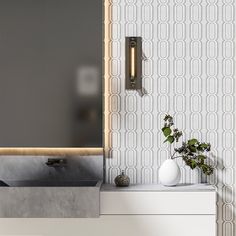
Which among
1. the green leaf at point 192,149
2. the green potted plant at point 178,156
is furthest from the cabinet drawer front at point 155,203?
the green leaf at point 192,149

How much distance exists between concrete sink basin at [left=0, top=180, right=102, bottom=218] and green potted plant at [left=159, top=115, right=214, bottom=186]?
1.82 feet

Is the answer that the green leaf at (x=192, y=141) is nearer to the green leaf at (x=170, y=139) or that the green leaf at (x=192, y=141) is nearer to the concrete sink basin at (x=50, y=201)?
the green leaf at (x=170, y=139)

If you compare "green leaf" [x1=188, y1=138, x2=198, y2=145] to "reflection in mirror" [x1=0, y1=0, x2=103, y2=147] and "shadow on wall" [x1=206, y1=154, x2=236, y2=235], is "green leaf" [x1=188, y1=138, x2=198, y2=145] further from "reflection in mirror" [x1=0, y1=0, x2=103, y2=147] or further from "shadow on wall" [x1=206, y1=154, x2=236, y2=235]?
"reflection in mirror" [x1=0, y1=0, x2=103, y2=147]

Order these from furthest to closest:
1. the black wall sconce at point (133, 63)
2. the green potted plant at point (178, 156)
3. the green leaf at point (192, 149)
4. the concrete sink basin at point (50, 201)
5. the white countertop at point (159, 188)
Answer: the black wall sconce at point (133, 63)
the green leaf at point (192, 149)
the green potted plant at point (178, 156)
the white countertop at point (159, 188)
the concrete sink basin at point (50, 201)

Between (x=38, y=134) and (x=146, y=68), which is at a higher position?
(x=146, y=68)

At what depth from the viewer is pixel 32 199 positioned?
9.09 ft

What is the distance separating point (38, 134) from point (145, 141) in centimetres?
82

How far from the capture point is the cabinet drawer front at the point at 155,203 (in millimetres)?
2844

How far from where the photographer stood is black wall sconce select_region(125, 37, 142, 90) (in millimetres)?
3260

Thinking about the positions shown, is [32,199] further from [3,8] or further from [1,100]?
[3,8]

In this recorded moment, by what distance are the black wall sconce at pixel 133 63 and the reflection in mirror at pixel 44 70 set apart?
216 mm

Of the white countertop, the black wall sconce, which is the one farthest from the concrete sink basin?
the black wall sconce

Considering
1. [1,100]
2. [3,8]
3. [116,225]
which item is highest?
[3,8]

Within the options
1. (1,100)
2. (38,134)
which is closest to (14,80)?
(1,100)
